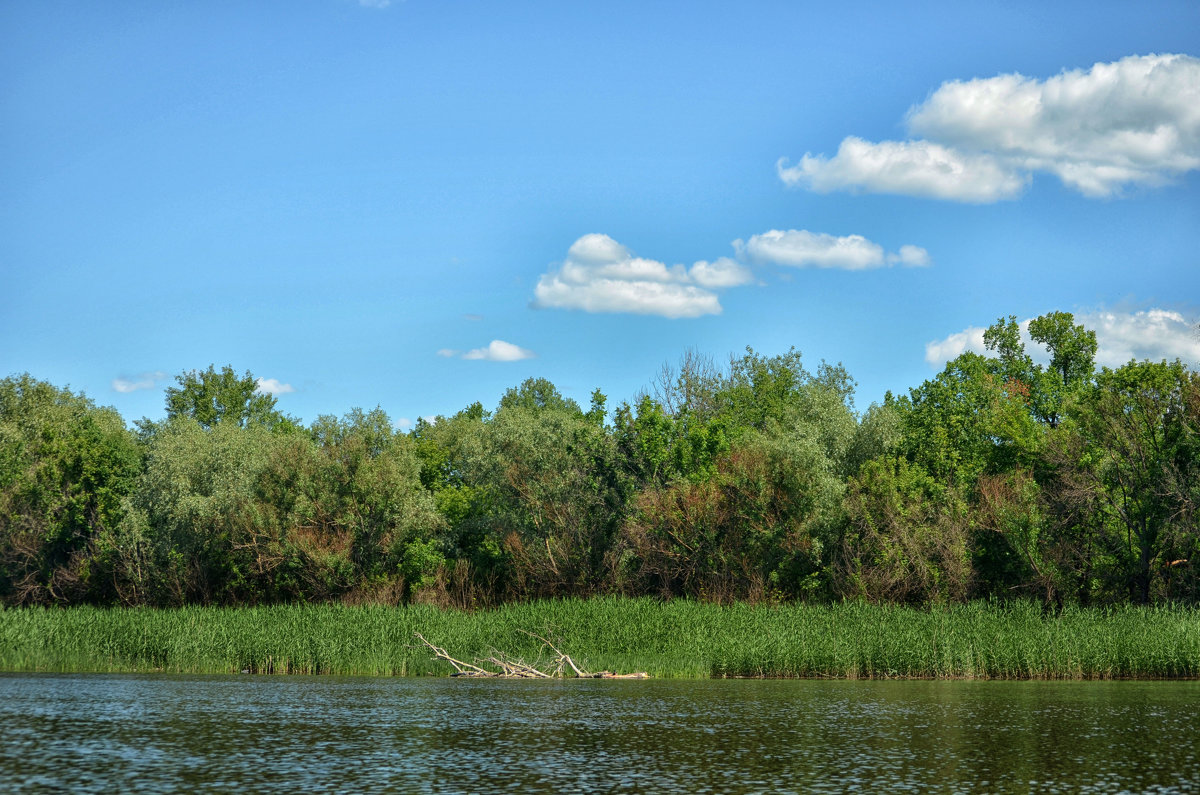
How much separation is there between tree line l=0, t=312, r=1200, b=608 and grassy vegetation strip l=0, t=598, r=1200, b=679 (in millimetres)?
8547

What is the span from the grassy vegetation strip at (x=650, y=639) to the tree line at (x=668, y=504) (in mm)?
8547

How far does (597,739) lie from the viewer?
909 inches

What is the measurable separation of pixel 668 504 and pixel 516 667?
1953 centimetres

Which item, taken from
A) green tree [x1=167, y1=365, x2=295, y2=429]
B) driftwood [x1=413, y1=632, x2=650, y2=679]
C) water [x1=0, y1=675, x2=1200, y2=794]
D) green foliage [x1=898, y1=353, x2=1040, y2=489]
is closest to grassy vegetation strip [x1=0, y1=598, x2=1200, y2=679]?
driftwood [x1=413, y1=632, x2=650, y2=679]

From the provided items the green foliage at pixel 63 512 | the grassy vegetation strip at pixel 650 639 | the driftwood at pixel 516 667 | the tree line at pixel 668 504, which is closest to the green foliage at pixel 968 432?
the tree line at pixel 668 504

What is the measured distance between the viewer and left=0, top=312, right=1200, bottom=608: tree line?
171ft

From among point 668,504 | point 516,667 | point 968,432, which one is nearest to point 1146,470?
point 968,432

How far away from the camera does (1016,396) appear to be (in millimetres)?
75562

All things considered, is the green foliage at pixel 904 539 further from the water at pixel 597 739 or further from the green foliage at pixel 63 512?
the green foliage at pixel 63 512

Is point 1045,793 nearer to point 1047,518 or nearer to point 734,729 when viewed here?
point 734,729

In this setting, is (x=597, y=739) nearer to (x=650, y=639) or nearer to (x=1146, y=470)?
(x=650, y=639)

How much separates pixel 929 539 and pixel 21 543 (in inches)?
2308

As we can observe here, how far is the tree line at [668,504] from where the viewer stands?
52188 mm

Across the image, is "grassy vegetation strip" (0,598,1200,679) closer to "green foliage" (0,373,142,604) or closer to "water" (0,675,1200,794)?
"water" (0,675,1200,794)
